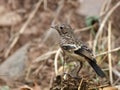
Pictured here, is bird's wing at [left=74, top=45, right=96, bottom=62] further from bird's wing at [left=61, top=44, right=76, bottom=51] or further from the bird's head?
the bird's head

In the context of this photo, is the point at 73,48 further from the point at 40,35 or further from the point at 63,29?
the point at 40,35

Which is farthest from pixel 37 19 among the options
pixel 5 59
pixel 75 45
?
pixel 75 45

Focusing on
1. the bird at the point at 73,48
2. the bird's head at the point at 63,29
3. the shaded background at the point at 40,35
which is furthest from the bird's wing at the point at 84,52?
the shaded background at the point at 40,35

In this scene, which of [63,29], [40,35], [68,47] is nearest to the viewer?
[68,47]

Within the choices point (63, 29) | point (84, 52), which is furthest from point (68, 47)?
point (63, 29)

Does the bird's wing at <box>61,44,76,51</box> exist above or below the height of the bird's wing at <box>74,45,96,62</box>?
above

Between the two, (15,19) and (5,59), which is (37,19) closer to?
(15,19)

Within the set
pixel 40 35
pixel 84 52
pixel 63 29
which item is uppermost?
pixel 40 35

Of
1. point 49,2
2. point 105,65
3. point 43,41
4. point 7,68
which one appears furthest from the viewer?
point 49,2

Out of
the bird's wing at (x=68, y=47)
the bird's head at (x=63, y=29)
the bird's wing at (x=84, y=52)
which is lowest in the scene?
the bird's wing at (x=84, y=52)

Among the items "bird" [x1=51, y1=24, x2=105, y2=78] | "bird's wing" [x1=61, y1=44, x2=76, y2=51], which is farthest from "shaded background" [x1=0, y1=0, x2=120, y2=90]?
"bird's wing" [x1=61, y1=44, x2=76, y2=51]

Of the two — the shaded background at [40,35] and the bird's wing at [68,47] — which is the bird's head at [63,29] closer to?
the bird's wing at [68,47]
